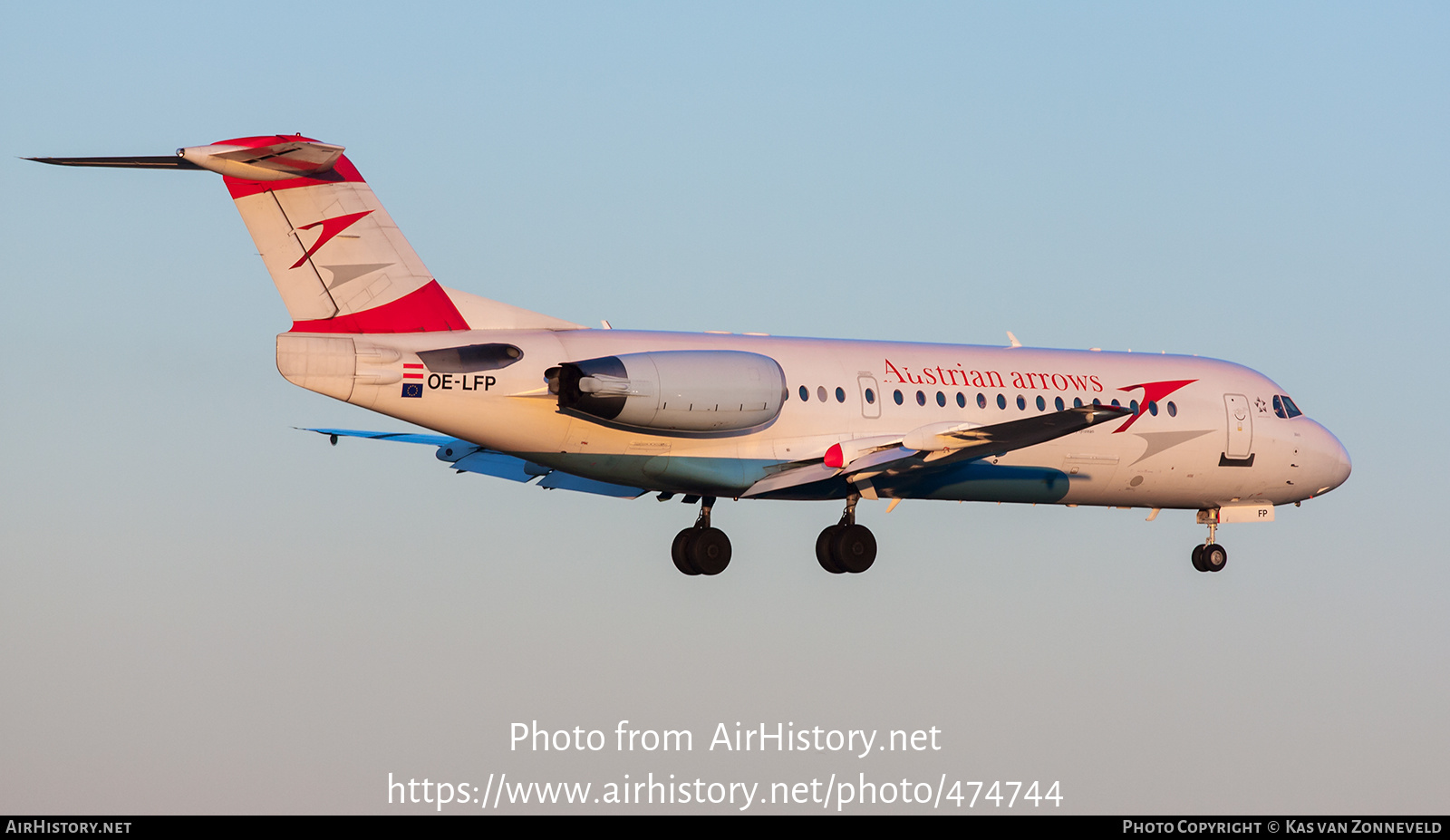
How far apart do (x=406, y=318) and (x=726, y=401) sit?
443cm

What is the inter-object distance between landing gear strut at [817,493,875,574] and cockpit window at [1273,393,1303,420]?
8.66 meters

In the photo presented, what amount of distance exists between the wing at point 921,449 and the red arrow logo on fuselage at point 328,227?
6844mm

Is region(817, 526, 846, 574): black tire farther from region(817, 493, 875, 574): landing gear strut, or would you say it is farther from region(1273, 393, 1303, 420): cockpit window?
region(1273, 393, 1303, 420): cockpit window

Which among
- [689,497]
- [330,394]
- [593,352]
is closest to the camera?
[330,394]

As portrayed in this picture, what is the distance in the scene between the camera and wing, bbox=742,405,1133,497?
25000mm

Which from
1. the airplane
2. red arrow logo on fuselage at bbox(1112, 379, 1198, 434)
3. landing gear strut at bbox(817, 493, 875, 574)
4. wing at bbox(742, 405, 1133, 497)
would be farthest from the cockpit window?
landing gear strut at bbox(817, 493, 875, 574)

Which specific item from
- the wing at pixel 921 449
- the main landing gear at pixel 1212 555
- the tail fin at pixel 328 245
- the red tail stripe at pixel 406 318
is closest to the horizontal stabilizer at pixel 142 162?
the tail fin at pixel 328 245

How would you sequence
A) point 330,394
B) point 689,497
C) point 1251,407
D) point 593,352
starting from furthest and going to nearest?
point 1251,407, point 689,497, point 593,352, point 330,394

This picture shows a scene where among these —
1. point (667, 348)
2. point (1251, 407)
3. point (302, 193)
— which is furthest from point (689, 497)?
point (1251, 407)

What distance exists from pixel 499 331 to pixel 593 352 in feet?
4.29

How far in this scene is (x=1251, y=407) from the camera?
31250 mm

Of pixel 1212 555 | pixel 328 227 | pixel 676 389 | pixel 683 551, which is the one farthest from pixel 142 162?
pixel 1212 555

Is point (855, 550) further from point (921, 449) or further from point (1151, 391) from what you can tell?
point (1151, 391)

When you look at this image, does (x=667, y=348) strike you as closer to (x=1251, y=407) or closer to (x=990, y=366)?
(x=990, y=366)
